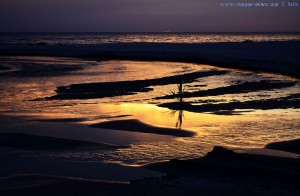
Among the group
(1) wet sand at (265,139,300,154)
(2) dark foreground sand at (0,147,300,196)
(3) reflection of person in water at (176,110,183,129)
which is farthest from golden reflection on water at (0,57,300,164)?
(2) dark foreground sand at (0,147,300,196)

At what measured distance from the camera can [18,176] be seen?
287 inches

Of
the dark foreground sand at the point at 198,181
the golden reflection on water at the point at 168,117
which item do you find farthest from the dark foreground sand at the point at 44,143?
the dark foreground sand at the point at 198,181

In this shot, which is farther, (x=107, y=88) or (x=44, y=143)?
(x=107, y=88)

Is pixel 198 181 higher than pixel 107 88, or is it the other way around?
pixel 107 88

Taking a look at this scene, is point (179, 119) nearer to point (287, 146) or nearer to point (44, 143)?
point (287, 146)

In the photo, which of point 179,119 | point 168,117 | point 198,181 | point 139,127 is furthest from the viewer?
point 168,117

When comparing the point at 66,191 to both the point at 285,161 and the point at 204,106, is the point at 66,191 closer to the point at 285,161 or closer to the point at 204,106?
the point at 285,161

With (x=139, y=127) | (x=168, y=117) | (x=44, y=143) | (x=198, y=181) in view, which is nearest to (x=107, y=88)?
(x=168, y=117)

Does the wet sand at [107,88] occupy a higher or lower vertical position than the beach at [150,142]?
higher

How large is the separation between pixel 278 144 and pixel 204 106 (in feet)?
18.1

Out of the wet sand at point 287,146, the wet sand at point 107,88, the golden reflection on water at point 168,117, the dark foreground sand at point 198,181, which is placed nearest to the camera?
the dark foreground sand at point 198,181

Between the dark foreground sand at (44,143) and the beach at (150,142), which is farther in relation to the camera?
the dark foreground sand at (44,143)

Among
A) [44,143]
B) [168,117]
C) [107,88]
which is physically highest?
[107,88]

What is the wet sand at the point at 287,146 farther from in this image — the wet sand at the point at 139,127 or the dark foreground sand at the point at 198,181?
the wet sand at the point at 139,127
